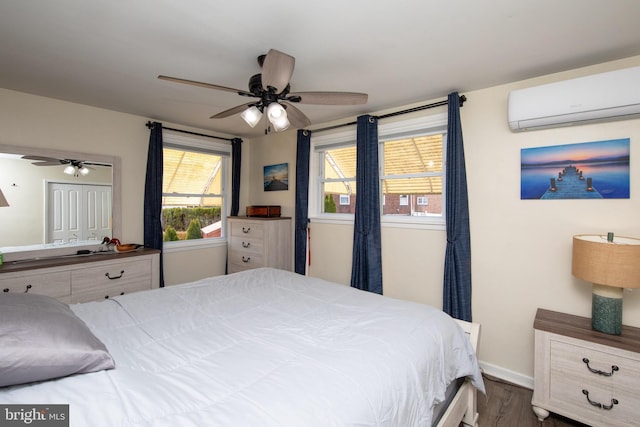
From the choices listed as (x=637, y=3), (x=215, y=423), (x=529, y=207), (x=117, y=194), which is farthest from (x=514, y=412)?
(x=117, y=194)

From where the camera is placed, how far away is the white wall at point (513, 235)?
2055mm

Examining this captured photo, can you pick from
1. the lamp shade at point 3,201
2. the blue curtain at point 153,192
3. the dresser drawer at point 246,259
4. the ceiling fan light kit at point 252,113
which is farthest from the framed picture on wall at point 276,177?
the lamp shade at point 3,201

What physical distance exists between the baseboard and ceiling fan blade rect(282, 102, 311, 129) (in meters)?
2.57

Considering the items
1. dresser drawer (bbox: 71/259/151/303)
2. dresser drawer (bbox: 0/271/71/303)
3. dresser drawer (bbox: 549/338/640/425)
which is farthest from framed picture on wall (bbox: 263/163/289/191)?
dresser drawer (bbox: 549/338/640/425)

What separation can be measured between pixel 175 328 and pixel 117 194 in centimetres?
243

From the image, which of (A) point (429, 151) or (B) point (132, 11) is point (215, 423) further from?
(A) point (429, 151)

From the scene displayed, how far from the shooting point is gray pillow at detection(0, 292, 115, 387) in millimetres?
883

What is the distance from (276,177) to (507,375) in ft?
11.0

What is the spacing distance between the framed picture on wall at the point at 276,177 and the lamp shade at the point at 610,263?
3.11m

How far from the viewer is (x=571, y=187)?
2.15 meters

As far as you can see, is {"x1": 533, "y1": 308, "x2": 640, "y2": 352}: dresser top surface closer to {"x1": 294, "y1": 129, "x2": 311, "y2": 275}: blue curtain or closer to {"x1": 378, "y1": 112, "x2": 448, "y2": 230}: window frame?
{"x1": 378, "y1": 112, "x2": 448, "y2": 230}: window frame

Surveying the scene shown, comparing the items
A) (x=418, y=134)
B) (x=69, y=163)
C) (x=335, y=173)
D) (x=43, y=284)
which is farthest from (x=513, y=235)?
(x=69, y=163)

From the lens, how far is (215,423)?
82 centimetres

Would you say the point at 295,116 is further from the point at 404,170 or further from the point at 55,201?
the point at 55,201
